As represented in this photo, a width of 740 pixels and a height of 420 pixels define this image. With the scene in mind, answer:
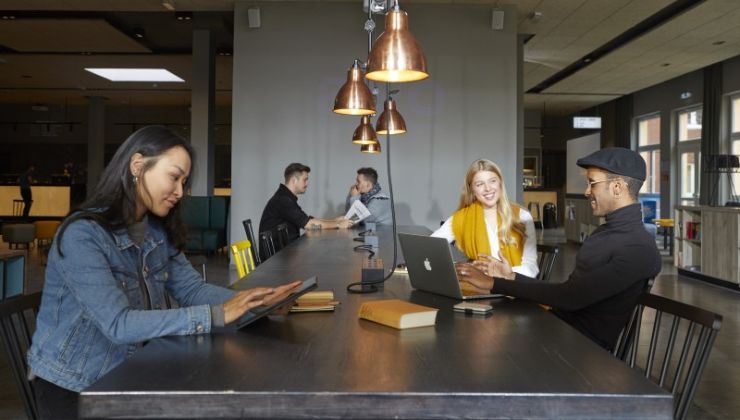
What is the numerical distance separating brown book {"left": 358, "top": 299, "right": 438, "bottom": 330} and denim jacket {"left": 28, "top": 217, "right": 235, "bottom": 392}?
412 mm

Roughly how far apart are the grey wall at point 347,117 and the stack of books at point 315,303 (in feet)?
19.6

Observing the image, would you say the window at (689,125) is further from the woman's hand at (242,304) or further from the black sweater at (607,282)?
the woman's hand at (242,304)

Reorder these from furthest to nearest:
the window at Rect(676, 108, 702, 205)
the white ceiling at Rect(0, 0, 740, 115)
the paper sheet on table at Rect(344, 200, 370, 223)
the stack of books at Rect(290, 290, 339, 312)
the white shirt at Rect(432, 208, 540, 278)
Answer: the window at Rect(676, 108, 702, 205) < the white ceiling at Rect(0, 0, 740, 115) < the paper sheet on table at Rect(344, 200, 370, 223) < the white shirt at Rect(432, 208, 540, 278) < the stack of books at Rect(290, 290, 339, 312)

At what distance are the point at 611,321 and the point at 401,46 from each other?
45.0 inches

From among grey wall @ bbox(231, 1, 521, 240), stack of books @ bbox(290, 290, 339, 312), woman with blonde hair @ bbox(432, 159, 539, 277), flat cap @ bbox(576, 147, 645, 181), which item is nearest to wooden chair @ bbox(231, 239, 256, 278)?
woman with blonde hair @ bbox(432, 159, 539, 277)

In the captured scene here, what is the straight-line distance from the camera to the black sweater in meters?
2.06

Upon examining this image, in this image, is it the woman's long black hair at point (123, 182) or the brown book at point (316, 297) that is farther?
the brown book at point (316, 297)

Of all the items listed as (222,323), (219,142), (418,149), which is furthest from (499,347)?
(219,142)

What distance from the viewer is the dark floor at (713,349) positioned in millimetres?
3114

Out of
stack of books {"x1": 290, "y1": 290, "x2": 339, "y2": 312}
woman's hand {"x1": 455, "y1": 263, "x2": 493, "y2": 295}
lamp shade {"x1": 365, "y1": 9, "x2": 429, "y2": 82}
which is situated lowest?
stack of books {"x1": 290, "y1": 290, "x2": 339, "y2": 312}

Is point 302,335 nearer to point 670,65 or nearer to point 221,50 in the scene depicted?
point 221,50

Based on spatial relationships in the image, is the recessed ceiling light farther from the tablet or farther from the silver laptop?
the tablet

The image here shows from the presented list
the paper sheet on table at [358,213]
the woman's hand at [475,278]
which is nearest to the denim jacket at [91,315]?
the woman's hand at [475,278]

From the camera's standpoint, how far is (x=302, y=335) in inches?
58.8
